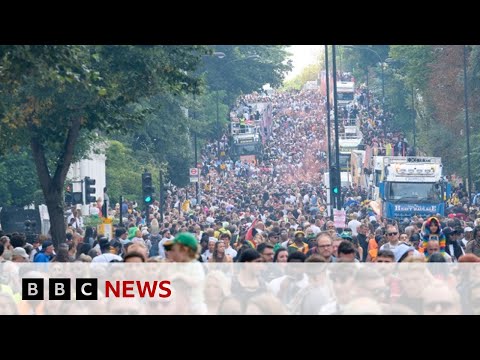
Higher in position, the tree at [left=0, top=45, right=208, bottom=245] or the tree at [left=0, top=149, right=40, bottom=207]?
the tree at [left=0, top=45, right=208, bottom=245]

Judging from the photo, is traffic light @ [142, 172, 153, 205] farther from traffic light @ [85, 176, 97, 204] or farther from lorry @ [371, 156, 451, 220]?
lorry @ [371, 156, 451, 220]

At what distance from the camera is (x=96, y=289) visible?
29.5 feet

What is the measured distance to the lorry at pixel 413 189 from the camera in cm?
4231

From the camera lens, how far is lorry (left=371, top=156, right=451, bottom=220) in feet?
139

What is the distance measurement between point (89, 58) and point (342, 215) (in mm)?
14153

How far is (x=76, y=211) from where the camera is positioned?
37.1 metres

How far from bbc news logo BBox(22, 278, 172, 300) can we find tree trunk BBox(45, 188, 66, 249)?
1632 cm

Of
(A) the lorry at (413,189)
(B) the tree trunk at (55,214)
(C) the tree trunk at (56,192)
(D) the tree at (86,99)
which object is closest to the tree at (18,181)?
(A) the lorry at (413,189)

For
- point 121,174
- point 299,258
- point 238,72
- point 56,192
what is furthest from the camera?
point 238,72

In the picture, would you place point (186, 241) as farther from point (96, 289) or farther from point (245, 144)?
point (245, 144)

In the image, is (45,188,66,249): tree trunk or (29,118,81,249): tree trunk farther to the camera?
(45,188,66,249): tree trunk

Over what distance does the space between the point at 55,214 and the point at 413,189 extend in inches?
768

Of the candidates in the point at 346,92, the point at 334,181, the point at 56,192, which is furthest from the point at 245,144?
the point at 56,192

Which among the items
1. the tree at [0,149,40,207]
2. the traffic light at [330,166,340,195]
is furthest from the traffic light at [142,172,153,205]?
the traffic light at [330,166,340,195]
